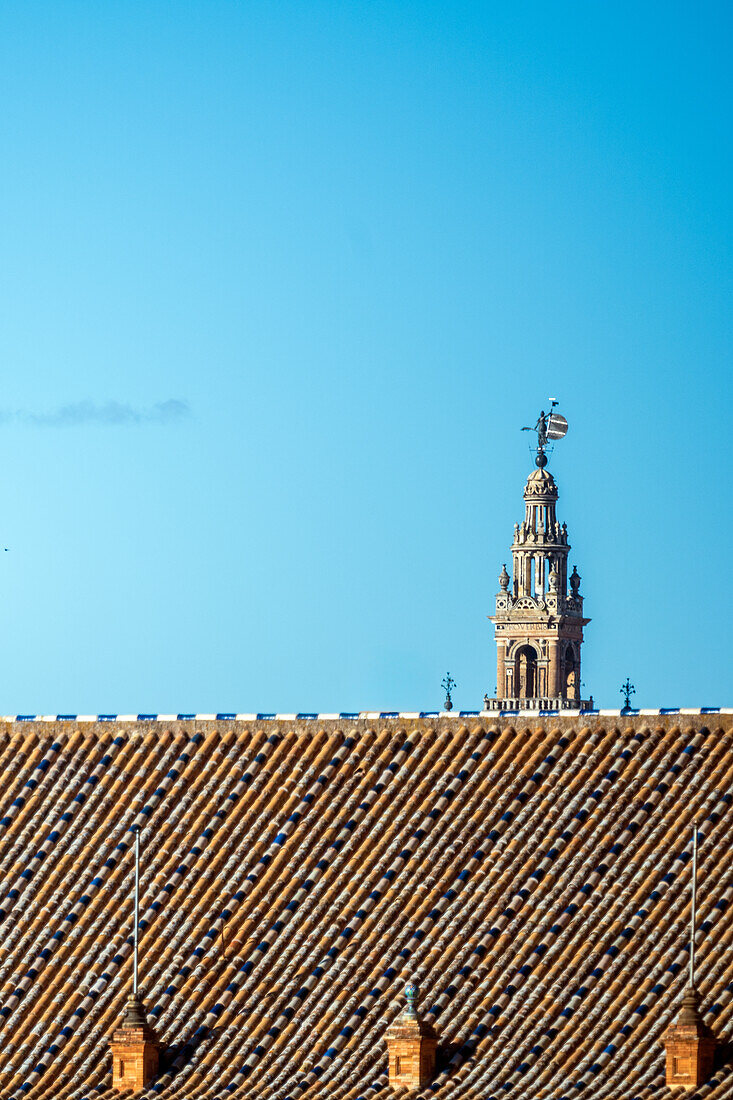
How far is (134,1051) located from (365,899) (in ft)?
12.7

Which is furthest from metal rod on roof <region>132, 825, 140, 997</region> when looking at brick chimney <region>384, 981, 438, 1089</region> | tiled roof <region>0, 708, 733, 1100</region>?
brick chimney <region>384, 981, 438, 1089</region>

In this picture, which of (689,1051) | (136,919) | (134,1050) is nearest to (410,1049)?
(689,1051)

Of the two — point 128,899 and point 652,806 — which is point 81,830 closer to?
point 128,899

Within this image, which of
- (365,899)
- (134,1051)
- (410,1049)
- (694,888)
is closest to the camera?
(410,1049)

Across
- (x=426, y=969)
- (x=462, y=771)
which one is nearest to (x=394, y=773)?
(x=462, y=771)

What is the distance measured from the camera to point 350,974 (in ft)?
137

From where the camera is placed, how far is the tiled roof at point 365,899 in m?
40.5

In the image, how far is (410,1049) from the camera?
3991 centimetres

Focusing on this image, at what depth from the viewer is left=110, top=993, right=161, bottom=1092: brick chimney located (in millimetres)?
41156

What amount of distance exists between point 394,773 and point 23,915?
5.65 meters

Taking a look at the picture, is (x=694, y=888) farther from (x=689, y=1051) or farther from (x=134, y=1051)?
(x=134, y=1051)

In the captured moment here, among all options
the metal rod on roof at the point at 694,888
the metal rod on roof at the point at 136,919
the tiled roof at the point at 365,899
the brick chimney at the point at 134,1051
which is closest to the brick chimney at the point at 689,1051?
the tiled roof at the point at 365,899

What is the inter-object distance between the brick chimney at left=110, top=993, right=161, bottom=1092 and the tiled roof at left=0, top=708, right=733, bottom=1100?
28 centimetres

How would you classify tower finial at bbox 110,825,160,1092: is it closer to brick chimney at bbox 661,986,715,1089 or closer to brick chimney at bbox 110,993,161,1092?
brick chimney at bbox 110,993,161,1092
